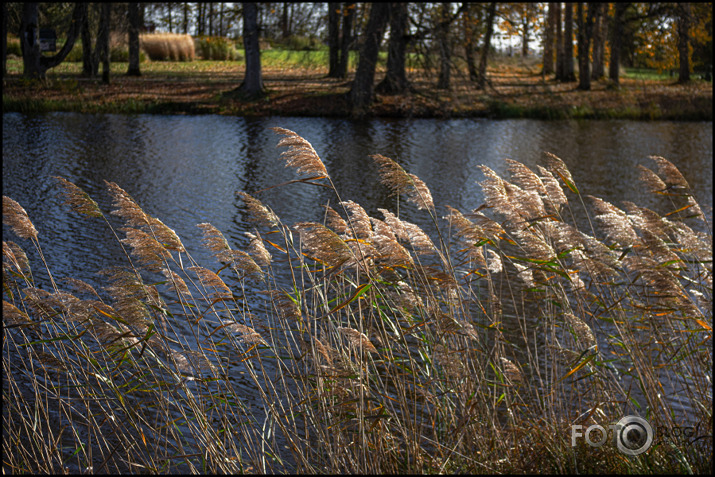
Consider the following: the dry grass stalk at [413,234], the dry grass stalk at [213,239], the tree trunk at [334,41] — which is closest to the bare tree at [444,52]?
the tree trunk at [334,41]

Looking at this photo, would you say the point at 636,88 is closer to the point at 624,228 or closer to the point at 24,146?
the point at 24,146

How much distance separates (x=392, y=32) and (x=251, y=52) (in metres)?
5.41

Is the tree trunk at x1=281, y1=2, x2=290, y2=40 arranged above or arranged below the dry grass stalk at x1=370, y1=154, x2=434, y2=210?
above

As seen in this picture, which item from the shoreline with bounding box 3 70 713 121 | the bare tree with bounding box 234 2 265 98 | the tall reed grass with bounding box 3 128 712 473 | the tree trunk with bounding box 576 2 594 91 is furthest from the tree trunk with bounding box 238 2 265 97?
the tall reed grass with bounding box 3 128 712 473

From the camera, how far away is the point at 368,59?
19578mm

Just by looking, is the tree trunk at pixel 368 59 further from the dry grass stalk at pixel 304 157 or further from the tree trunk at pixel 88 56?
the dry grass stalk at pixel 304 157

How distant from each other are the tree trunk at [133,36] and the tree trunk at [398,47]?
9123 mm

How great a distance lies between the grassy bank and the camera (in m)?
19.6

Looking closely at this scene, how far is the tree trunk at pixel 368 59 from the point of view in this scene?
18891 millimetres

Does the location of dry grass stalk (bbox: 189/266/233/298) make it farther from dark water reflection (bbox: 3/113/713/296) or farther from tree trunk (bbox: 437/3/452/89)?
tree trunk (bbox: 437/3/452/89)

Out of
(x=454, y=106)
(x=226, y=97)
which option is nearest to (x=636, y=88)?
(x=454, y=106)

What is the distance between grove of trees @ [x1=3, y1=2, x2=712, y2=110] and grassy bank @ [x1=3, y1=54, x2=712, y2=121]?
0.54 m

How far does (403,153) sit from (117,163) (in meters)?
5.30

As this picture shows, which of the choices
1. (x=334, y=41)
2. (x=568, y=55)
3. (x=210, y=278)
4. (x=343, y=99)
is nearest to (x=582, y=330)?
(x=210, y=278)
